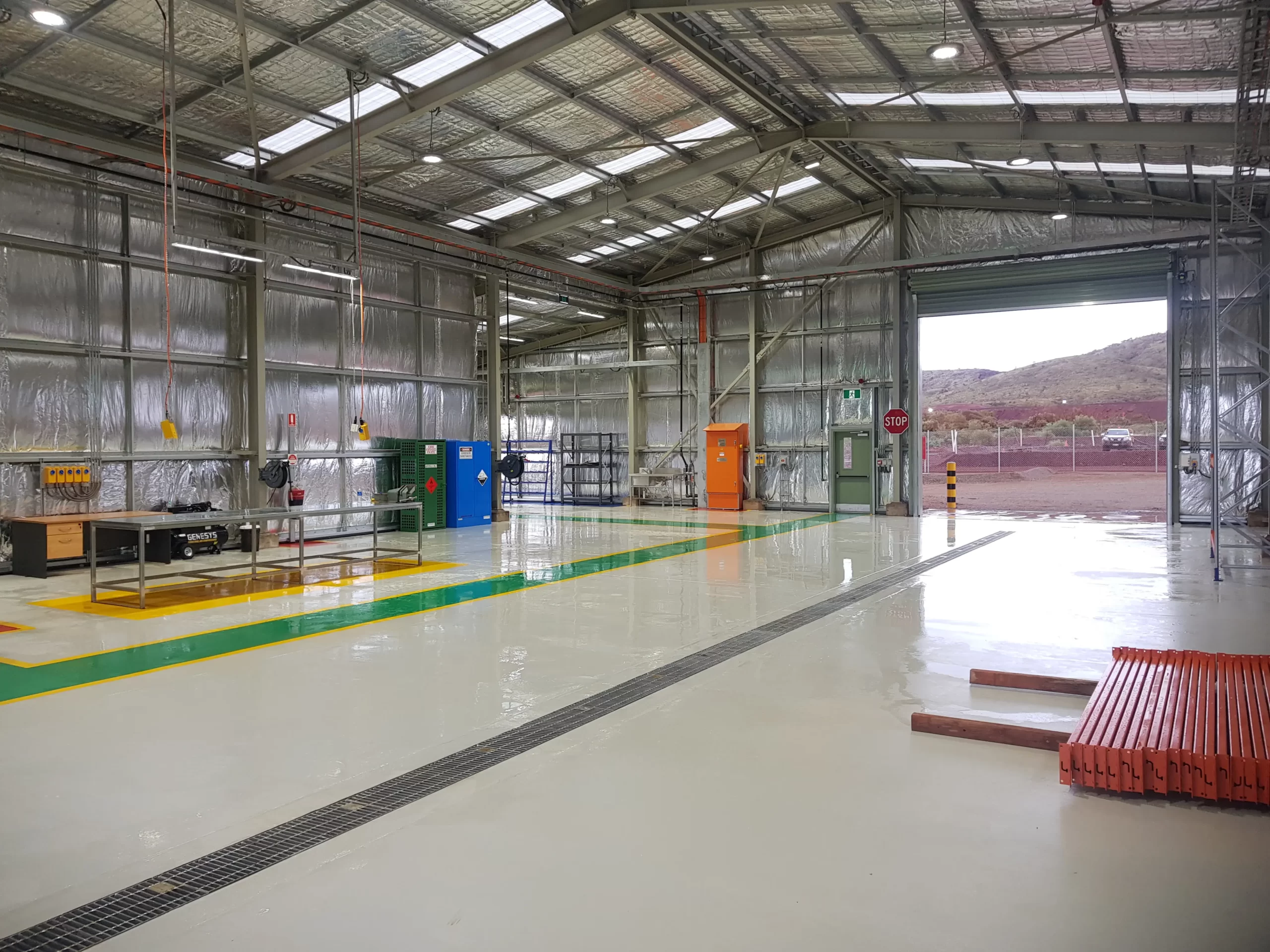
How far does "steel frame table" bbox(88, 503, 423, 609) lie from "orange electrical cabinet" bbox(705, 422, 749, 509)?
30.3 ft

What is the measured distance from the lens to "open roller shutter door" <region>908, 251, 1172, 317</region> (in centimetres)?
1509

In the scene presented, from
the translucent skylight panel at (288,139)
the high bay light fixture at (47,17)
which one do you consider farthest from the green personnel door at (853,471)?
the high bay light fixture at (47,17)

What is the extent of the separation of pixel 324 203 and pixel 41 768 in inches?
429

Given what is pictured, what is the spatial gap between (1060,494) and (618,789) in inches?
1035

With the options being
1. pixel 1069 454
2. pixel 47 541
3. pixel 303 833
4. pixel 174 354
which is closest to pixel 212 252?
pixel 174 354

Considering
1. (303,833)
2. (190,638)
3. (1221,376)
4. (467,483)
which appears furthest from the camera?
(467,483)

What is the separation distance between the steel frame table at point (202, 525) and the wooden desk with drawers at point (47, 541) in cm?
26

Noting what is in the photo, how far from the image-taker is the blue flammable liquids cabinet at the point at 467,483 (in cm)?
1555

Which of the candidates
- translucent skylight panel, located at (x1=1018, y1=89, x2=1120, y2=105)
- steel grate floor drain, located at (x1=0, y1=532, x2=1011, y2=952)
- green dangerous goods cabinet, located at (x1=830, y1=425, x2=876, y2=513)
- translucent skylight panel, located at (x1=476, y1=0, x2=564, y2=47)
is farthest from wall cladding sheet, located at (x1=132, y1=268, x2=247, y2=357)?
green dangerous goods cabinet, located at (x1=830, y1=425, x2=876, y2=513)

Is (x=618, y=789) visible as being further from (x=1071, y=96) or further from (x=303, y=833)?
(x=1071, y=96)

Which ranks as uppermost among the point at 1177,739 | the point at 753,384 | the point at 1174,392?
the point at 753,384

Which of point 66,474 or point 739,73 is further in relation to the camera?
point 739,73

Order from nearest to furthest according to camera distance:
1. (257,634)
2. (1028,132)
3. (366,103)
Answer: (257,634) → (366,103) → (1028,132)

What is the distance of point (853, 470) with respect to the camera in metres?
18.3
